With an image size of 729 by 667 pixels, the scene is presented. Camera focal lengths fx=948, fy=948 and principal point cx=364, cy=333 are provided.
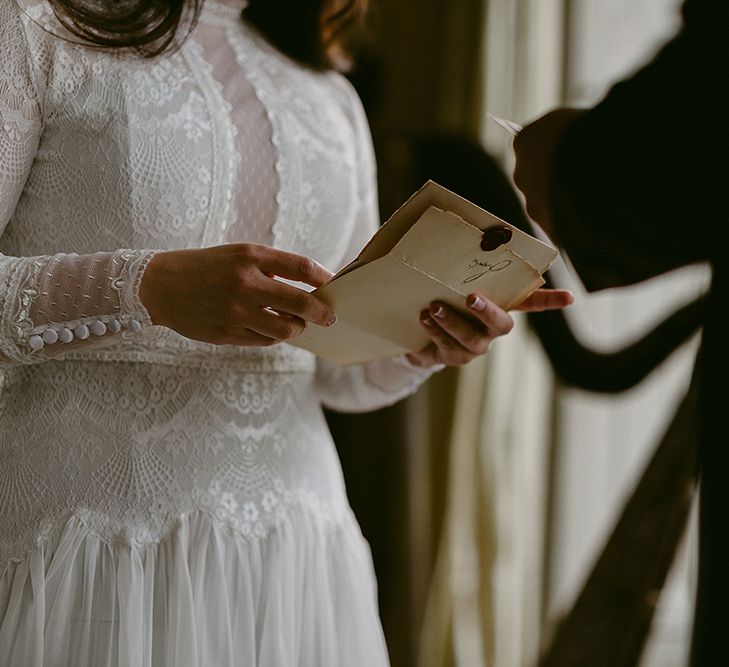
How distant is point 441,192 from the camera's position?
78 centimetres

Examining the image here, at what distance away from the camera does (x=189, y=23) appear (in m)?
1.03

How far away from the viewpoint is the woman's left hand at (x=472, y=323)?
93 cm

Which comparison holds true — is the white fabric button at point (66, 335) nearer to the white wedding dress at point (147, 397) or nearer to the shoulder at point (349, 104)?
the white wedding dress at point (147, 397)

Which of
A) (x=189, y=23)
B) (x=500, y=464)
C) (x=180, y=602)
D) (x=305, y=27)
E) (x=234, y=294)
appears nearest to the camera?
(x=234, y=294)

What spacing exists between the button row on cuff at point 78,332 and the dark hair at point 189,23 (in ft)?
0.96

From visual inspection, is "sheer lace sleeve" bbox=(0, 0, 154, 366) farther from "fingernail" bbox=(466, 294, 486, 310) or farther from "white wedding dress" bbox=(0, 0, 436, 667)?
"fingernail" bbox=(466, 294, 486, 310)

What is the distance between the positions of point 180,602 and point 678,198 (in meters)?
0.62

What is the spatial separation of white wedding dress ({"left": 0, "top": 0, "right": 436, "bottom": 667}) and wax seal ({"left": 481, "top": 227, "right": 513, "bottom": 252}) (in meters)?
0.28

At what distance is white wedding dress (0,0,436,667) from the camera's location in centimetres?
87

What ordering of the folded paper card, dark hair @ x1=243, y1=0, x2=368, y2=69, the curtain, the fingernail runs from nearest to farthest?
the folded paper card < the fingernail < dark hair @ x1=243, y1=0, x2=368, y2=69 < the curtain
